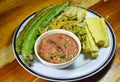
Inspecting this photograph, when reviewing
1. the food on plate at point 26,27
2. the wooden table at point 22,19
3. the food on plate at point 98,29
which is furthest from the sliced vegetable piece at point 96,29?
the food on plate at point 26,27

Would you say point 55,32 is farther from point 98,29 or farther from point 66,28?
point 98,29

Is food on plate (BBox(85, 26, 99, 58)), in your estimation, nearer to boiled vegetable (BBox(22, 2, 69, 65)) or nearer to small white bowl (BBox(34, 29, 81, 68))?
small white bowl (BBox(34, 29, 81, 68))

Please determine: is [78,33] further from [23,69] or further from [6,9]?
[6,9]

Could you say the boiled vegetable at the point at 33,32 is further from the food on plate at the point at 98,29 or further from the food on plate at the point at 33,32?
the food on plate at the point at 98,29

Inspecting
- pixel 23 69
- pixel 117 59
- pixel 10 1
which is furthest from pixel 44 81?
pixel 10 1

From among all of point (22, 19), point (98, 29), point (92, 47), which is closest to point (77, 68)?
point (92, 47)

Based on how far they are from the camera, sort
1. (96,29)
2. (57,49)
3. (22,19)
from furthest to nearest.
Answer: (22,19)
(96,29)
(57,49)
